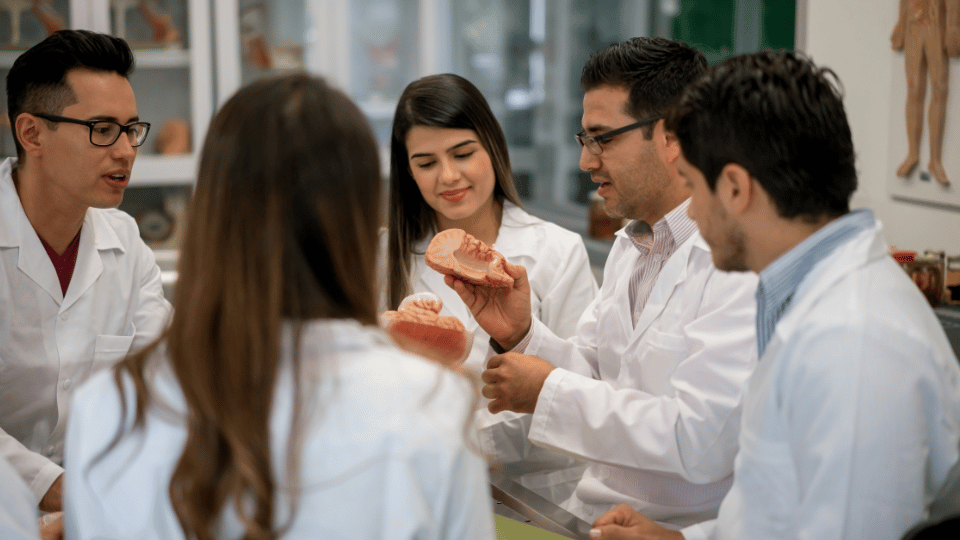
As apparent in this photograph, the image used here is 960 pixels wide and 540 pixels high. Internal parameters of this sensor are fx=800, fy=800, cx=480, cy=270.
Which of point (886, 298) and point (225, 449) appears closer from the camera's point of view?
point (225, 449)

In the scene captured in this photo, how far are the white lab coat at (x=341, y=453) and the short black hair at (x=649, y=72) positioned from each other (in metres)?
1.06

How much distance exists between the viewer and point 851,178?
1.16m

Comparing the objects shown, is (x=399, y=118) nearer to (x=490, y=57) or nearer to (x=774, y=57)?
(x=774, y=57)

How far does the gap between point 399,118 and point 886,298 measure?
1.44 meters

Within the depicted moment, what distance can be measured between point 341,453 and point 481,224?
155 cm

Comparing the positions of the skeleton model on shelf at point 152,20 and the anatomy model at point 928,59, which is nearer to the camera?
the anatomy model at point 928,59

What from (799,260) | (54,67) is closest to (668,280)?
(799,260)

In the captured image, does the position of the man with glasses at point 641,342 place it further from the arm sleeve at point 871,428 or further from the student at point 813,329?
the arm sleeve at point 871,428

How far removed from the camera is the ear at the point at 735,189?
3.79 ft

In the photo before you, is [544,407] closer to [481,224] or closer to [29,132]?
[481,224]

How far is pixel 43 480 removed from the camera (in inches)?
63.1

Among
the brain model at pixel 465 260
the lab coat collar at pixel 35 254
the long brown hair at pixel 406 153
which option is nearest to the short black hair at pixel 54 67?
the lab coat collar at pixel 35 254

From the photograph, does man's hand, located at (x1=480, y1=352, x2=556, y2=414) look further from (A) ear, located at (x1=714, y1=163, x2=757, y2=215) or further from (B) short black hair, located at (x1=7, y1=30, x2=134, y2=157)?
(B) short black hair, located at (x1=7, y1=30, x2=134, y2=157)

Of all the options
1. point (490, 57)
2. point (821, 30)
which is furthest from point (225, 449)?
Answer: point (490, 57)
